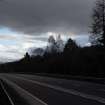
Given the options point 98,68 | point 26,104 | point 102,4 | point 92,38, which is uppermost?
point 102,4

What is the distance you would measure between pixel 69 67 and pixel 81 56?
3.51 m

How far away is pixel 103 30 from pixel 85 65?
7.13m

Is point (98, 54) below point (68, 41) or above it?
below

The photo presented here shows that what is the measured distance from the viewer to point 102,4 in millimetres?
73750

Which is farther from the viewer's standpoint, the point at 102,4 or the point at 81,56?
the point at 81,56

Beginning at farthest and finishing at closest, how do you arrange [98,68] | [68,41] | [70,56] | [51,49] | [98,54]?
[51,49] → [68,41] → [70,56] → [98,54] → [98,68]

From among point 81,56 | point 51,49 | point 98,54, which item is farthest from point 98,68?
point 51,49

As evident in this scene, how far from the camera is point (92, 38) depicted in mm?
75000

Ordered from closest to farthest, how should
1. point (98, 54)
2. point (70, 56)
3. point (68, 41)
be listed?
point (98, 54), point (70, 56), point (68, 41)

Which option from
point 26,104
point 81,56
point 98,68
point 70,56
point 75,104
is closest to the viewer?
Answer: point 75,104

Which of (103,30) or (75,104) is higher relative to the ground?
(103,30)

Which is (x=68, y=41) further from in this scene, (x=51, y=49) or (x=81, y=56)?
(x=81, y=56)

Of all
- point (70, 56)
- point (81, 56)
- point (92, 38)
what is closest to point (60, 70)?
point (70, 56)

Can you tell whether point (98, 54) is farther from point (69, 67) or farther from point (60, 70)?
point (60, 70)
